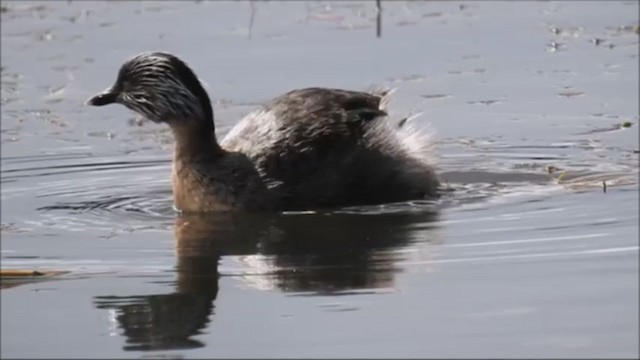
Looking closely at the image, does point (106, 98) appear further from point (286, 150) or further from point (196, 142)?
point (286, 150)

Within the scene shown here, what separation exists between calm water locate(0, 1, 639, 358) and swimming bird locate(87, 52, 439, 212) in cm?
17

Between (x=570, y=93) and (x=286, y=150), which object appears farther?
(x=570, y=93)

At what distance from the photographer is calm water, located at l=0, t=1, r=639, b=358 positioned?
7.98m

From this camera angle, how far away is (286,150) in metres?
11.2

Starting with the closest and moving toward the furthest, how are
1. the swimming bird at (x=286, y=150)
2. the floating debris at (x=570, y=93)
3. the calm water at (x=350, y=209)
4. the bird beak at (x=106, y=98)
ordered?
the calm water at (x=350, y=209)
the swimming bird at (x=286, y=150)
the bird beak at (x=106, y=98)
the floating debris at (x=570, y=93)

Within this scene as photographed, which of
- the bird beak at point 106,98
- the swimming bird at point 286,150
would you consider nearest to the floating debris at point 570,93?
the swimming bird at point 286,150

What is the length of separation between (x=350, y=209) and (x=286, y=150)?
0.53 m

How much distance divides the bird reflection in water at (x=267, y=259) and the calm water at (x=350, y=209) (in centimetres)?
2

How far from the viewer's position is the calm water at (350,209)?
7984 mm

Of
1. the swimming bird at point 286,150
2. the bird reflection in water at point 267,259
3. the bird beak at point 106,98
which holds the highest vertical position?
the bird beak at point 106,98

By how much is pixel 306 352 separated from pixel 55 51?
901 cm

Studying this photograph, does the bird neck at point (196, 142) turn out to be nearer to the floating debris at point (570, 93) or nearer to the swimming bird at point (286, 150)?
the swimming bird at point (286, 150)

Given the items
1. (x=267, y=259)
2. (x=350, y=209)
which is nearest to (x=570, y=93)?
(x=350, y=209)

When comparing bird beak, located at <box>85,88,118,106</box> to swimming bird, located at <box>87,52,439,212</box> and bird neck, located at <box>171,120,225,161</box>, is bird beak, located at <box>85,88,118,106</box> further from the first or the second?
bird neck, located at <box>171,120,225,161</box>
